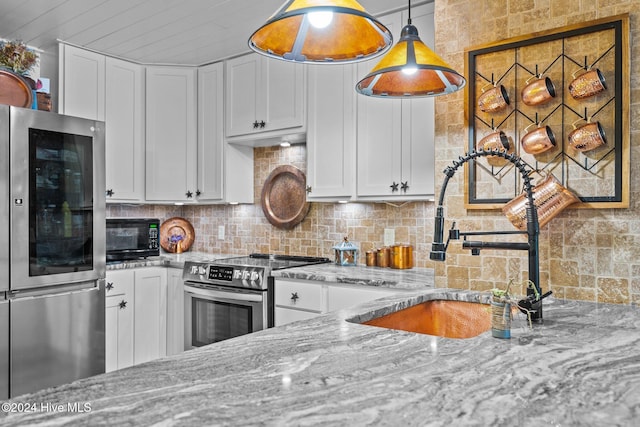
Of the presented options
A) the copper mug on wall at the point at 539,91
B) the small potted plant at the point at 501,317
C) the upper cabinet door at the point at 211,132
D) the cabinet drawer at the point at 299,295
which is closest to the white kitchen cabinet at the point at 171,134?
the upper cabinet door at the point at 211,132

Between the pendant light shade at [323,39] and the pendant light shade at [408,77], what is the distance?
5.4 inches

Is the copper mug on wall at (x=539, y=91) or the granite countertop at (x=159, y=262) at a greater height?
the copper mug on wall at (x=539, y=91)

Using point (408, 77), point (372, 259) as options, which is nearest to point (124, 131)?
point (372, 259)

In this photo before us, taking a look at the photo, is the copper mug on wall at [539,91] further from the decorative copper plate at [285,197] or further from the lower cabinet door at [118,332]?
the lower cabinet door at [118,332]

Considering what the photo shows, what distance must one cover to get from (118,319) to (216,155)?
1.41 meters

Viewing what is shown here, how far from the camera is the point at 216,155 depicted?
3834 mm

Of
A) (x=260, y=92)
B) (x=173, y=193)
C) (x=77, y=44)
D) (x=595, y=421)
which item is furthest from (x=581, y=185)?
(x=77, y=44)

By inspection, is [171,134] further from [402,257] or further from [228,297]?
[402,257]

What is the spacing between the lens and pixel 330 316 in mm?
1507

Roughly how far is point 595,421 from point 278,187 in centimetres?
322

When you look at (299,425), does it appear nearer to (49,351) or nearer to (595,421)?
(595,421)

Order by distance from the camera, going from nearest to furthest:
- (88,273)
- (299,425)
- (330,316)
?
1. (299,425)
2. (330,316)
3. (88,273)

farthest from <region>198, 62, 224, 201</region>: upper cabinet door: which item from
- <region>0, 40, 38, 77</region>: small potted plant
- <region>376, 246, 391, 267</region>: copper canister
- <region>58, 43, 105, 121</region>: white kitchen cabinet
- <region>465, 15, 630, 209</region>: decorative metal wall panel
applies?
<region>465, 15, 630, 209</region>: decorative metal wall panel

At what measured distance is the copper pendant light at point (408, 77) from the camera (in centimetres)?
149
